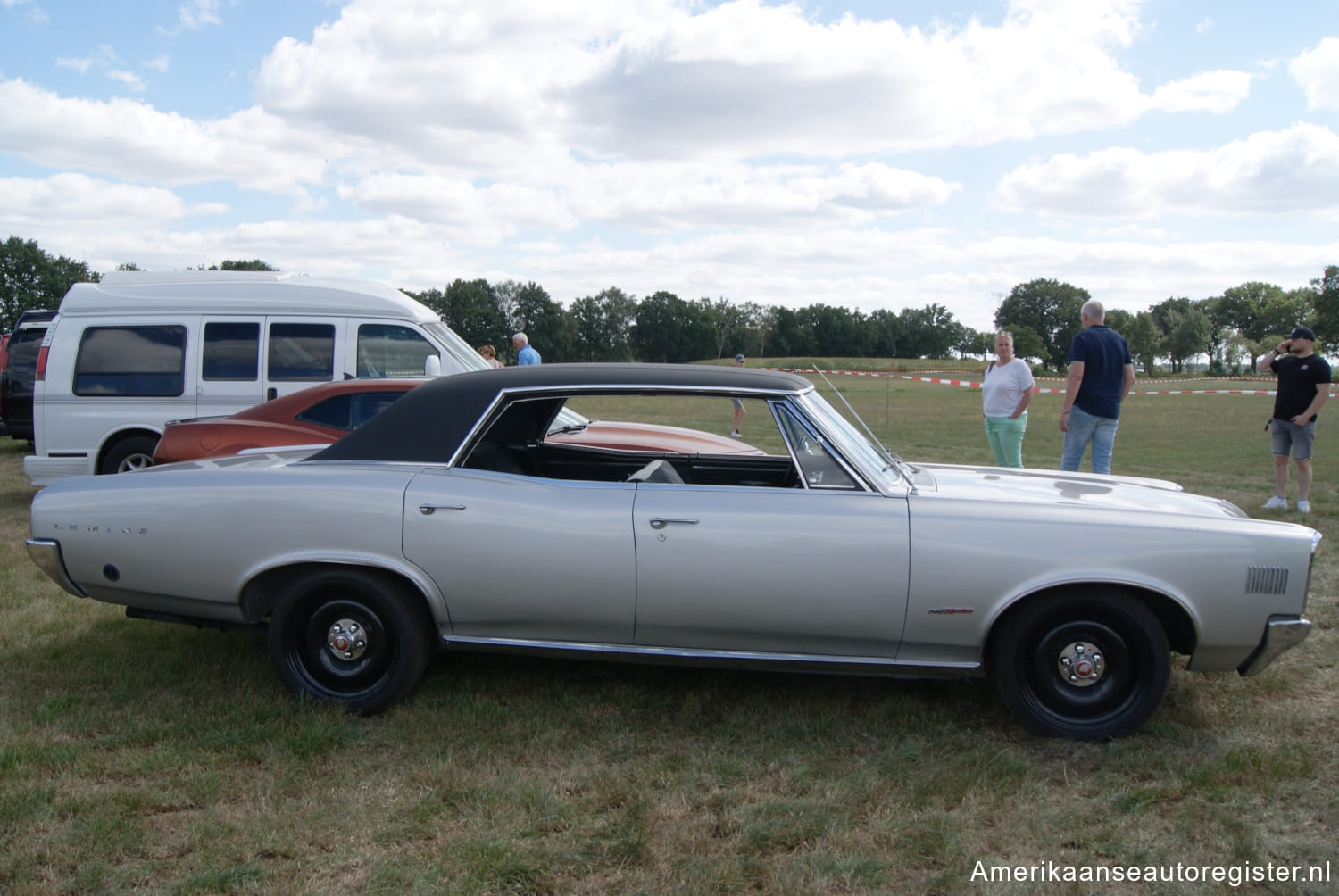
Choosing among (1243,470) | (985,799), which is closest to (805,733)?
(985,799)

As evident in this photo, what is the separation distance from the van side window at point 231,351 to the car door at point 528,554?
18.3 ft

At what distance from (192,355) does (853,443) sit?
6.86 meters

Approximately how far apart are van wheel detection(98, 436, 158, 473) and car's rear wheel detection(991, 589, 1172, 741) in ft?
25.4

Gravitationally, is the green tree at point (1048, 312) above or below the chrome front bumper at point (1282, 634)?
above

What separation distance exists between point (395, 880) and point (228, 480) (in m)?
1.91

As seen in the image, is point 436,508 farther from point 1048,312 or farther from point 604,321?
point 1048,312

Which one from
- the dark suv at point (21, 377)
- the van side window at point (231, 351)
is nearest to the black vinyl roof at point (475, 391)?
the van side window at point (231, 351)

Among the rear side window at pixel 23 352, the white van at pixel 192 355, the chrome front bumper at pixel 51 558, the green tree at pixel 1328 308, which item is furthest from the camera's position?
the green tree at pixel 1328 308

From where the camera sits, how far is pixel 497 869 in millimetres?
2672

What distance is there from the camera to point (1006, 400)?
7.83m

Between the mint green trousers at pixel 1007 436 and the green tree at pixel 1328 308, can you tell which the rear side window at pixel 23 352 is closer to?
the mint green trousers at pixel 1007 436

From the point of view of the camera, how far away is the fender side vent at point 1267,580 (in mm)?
3381

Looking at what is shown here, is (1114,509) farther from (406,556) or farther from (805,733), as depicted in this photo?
(406,556)

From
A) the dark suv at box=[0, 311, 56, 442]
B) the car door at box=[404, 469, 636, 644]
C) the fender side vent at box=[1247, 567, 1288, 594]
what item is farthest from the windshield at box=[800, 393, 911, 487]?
the dark suv at box=[0, 311, 56, 442]
